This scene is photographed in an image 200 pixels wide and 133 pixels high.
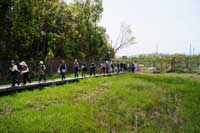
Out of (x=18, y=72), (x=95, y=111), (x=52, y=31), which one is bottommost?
(x=95, y=111)

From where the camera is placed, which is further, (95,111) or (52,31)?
(52,31)

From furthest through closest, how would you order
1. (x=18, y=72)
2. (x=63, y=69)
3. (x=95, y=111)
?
1. (x=63, y=69)
2. (x=18, y=72)
3. (x=95, y=111)

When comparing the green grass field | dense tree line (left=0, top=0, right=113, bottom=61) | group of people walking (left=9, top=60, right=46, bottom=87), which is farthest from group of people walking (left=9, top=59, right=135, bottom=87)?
dense tree line (left=0, top=0, right=113, bottom=61)

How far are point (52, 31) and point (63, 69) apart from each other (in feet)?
62.2

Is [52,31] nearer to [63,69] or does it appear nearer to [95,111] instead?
[63,69]

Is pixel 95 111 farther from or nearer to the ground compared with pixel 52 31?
nearer to the ground

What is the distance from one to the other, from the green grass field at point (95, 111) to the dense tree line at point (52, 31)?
1214 cm

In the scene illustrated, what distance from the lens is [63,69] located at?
111 feet

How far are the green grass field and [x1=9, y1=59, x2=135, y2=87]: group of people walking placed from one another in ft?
6.93

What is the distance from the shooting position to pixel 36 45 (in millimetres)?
46000

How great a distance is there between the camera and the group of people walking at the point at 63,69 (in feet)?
84.5

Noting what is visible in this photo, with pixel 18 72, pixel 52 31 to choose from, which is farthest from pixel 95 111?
pixel 52 31

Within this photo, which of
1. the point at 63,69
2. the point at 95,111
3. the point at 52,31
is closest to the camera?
the point at 95,111

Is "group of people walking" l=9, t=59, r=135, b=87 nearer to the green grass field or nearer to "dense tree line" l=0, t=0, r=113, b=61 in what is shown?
the green grass field
